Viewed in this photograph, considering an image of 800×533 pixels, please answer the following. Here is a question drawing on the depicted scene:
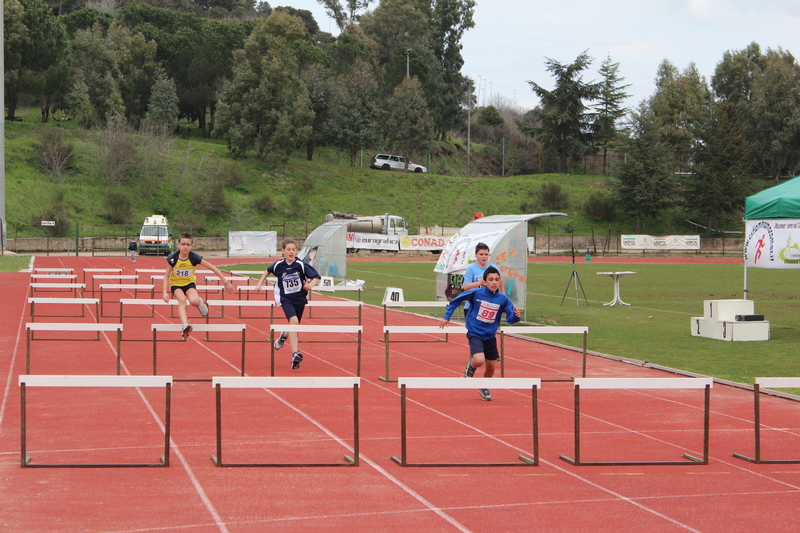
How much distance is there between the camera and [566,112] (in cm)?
8469

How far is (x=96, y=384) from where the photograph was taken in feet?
21.5

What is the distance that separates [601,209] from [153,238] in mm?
39775

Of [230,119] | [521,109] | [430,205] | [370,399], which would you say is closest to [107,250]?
[230,119]

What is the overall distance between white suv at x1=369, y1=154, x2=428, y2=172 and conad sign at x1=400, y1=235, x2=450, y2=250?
2216cm

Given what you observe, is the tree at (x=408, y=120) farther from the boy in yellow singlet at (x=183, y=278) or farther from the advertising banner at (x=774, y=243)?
the boy in yellow singlet at (x=183, y=278)

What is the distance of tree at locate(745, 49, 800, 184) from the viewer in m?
81.5

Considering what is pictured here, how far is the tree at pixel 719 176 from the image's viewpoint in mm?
69625

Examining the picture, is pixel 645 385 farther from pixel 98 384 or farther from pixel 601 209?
pixel 601 209

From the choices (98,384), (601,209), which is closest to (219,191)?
(601,209)

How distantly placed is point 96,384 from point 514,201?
6925cm

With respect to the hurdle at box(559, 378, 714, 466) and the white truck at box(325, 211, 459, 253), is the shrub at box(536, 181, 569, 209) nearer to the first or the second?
the white truck at box(325, 211, 459, 253)

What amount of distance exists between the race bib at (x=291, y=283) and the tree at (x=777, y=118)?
80155 mm

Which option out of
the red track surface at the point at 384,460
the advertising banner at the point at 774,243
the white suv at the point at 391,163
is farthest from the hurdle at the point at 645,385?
the white suv at the point at 391,163

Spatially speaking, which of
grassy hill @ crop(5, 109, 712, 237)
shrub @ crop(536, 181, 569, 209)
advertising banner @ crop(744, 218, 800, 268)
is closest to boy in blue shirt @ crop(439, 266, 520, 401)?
advertising banner @ crop(744, 218, 800, 268)
